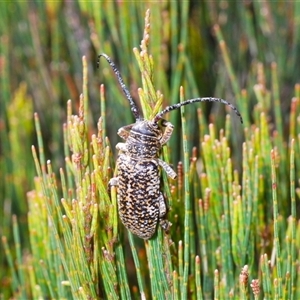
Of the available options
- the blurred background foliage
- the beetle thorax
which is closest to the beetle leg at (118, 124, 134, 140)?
the beetle thorax

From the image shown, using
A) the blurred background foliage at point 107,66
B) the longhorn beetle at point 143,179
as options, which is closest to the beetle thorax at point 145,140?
the longhorn beetle at point 143,179

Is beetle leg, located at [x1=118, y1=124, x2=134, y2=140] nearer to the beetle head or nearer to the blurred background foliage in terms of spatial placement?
the beetle head

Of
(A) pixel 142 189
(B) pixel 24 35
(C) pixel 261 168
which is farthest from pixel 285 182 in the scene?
(B) pixel 24 35

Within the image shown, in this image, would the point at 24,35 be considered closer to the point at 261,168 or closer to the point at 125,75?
the point at 125,75

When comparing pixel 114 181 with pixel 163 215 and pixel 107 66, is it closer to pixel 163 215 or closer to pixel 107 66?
pixel 163 215

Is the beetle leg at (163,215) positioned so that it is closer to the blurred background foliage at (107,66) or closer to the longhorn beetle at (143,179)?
the longhorn beetle at (143,179)

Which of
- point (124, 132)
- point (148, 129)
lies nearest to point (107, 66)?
point (124, 132)
